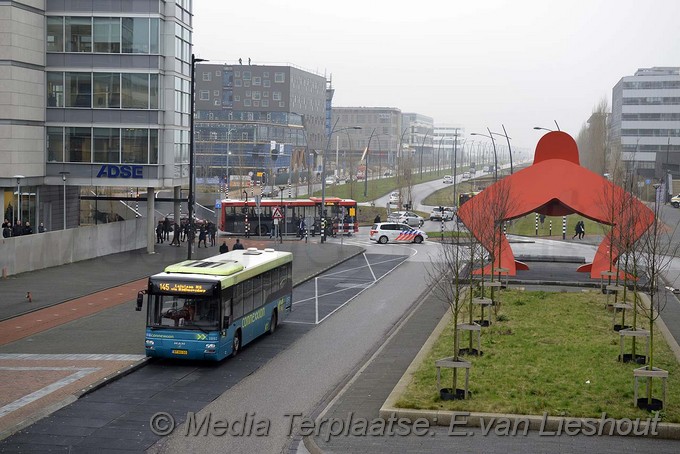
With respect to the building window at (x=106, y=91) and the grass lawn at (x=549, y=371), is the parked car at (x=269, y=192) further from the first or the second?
the grass lawn at (x=549, y=371)

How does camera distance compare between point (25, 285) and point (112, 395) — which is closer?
point (112, 395)

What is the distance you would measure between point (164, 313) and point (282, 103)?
118 m

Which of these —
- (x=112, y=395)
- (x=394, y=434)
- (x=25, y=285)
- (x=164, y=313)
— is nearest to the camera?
(x=394, y=434)

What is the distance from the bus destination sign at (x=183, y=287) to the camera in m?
22.6

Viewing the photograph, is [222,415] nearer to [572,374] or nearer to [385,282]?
[572,374]

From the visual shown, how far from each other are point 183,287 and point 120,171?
27751mm

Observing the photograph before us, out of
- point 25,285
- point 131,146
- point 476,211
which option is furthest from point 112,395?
point 131,146

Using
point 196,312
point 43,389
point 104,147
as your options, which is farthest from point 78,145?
point 43,389

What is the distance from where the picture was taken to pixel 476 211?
38844 mm

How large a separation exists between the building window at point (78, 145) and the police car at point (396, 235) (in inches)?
821

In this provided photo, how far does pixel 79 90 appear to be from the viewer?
48656 millimetres

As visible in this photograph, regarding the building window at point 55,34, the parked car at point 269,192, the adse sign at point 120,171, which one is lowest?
the parked car at point 269,192

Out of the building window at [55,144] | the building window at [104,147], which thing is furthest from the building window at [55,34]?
the building window at [104,147]

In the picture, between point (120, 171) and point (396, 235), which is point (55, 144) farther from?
point (396, 235)
